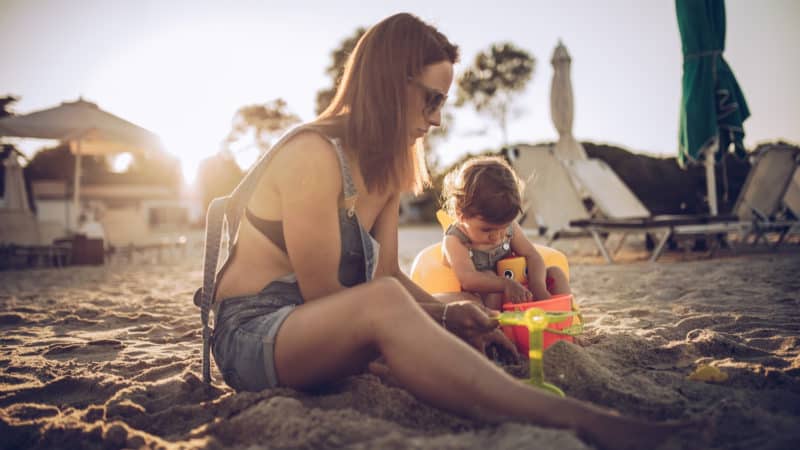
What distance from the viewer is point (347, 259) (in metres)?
1.72

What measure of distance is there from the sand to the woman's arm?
0.36 meters

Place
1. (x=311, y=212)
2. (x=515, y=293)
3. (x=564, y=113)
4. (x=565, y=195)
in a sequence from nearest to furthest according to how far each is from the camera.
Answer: (x=311, y=212)
(x=515, y=293)
(x=565, y=195)
(x=564, y=113)

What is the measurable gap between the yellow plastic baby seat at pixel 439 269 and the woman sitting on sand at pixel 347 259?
2.84 ft

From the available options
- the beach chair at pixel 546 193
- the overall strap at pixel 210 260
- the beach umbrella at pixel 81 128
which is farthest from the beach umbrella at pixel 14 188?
the overall strap at pixel 210 260

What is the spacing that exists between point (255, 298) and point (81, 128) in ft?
27.0

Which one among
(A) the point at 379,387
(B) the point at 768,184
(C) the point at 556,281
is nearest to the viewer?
(A) the point at 379,387

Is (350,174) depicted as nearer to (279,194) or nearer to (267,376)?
(279,194)

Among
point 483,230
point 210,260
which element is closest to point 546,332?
point 483,230

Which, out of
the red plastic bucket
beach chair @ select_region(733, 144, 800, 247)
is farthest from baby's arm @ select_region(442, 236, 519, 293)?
beach chair @ select_region(733, 144, 800, 247)

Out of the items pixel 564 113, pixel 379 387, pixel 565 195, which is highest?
pixel 564 113

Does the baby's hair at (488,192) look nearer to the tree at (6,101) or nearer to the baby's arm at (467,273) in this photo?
the baby's arm at (467,273)

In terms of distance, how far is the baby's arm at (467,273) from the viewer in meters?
2.32

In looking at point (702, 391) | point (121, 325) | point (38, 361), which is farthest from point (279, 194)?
point (121, 325)

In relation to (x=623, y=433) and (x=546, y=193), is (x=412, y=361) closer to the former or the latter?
(x=623, y=433)
